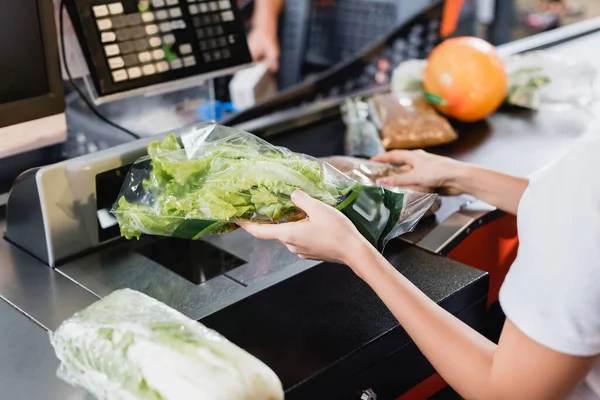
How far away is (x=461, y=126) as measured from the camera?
1.73m

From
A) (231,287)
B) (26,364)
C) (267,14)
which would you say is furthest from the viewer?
(267,14)

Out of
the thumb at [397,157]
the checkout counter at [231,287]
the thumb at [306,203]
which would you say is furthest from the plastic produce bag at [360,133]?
the thumb at [306,203]

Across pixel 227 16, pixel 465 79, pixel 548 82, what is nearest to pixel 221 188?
pixel 227 16

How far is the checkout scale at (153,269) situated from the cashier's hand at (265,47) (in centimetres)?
165

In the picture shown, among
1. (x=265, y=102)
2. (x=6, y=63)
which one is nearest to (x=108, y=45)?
(x=6, y=63)

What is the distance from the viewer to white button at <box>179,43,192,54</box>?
4.56 feet

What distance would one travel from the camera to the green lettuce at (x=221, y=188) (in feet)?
3.06

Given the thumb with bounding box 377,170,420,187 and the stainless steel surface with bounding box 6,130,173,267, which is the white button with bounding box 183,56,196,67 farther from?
the thumb with bounding box 377,170,420,187

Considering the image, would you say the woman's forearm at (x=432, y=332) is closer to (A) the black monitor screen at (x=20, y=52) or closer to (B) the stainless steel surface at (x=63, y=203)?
(B) the stainless steel surface at (x=63, y=203)

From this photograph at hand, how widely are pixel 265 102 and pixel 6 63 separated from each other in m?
0.86

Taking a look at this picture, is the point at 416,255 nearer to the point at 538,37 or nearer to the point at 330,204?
the point at 330,204

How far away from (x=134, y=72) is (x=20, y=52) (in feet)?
0.78

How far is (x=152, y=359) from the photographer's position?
76 centimetres

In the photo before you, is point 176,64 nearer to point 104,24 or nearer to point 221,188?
point 104,24
